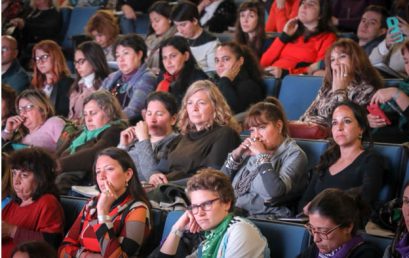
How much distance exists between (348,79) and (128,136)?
109 centimetres

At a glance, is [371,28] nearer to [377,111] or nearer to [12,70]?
[377,111]

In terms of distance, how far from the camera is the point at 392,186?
3174 mm

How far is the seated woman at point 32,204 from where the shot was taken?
3373mm

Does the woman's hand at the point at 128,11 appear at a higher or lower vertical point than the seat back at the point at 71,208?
higher

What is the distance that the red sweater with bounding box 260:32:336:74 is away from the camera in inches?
187

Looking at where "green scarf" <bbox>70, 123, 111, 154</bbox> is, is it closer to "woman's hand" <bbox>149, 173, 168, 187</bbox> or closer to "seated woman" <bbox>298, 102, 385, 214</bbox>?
"woman's hand" <bbox>149, 173, 168, 187</bbox>

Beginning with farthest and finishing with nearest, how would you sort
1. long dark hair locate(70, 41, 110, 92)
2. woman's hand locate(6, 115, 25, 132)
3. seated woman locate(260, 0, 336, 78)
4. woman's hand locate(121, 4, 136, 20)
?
1. woman's hand locate(121, 4, 136, 20)
2. long dark hair locate(70, 41, 110, 92)
3. seated woman locate(260, 0, 336, 78)
4. woman's hand locate(6, 115, 25, 132)

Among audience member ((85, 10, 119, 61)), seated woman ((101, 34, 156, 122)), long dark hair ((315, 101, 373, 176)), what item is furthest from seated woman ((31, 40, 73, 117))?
long dark hair ((315, 101, 373, 176))

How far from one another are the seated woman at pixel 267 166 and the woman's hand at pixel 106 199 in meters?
0.51

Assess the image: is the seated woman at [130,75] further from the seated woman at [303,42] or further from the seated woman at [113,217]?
the seated woman at [113,217]

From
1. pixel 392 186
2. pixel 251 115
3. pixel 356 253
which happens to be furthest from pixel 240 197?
pixel 356 253

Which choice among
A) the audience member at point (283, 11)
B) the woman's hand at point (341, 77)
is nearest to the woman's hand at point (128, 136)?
the woman's hand at point (341, 77)

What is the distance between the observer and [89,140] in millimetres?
4223

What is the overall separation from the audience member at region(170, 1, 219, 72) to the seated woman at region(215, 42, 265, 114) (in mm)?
566
